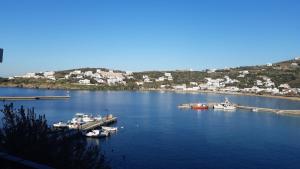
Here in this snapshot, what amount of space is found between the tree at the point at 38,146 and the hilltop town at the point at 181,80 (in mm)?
93401

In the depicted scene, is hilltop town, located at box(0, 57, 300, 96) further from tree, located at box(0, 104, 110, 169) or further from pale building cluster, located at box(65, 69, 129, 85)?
tree, located at box(0, 104, 110, 169)

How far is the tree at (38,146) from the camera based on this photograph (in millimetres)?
5625

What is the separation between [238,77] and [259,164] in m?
106

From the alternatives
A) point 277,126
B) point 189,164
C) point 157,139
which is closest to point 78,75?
point 277,126

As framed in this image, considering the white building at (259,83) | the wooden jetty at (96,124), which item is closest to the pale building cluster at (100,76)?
the white building at (259,83)

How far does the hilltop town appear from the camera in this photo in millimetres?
104000

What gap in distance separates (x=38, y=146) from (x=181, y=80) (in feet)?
408

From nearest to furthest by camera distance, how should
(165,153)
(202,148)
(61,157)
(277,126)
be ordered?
(61,157), (165,153), (202,148), (277,126)

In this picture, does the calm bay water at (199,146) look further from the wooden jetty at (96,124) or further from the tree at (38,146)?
the tree at (38,146)

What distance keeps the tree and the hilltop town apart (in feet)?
306

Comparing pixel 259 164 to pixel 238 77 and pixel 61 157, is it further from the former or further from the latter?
pixel 238 77

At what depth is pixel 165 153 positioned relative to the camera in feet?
74.9

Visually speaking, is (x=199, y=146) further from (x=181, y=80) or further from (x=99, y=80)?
(x=181, y=80)

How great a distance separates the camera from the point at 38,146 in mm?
5867
